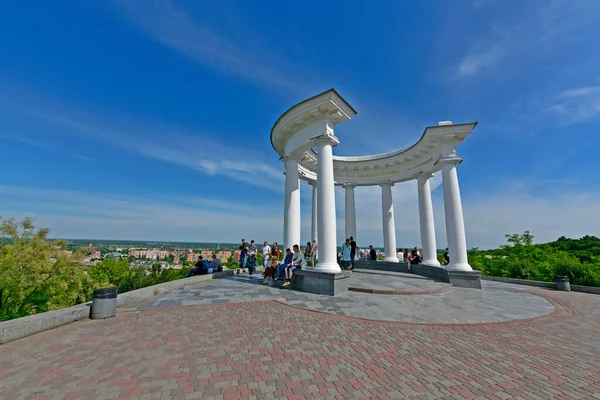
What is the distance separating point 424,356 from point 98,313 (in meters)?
9.91

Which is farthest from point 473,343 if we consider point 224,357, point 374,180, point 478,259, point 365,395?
point 478,259

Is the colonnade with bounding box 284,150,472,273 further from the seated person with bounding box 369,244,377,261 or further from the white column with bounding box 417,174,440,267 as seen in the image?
the seated person with bounding box 369,244,377,261

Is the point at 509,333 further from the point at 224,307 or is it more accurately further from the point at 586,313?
the point at 224,307

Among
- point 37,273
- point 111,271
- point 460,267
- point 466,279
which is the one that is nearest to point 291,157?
point 460,267

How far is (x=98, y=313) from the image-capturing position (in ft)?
26.0

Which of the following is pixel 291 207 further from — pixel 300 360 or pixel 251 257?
pixel 300 360

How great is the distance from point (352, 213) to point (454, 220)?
9.01 meters

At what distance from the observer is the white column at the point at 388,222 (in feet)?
70.4

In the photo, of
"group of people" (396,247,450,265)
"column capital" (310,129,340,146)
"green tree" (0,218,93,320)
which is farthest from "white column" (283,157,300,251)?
"green tree" (0,218,93,320)

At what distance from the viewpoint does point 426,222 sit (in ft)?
60.5

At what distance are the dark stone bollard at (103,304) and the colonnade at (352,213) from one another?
8069 millimetres

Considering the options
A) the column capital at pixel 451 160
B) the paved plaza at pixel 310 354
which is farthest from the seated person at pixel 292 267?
the column capital at pixel 451 160

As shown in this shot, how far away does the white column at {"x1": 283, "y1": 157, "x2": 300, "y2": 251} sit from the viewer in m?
14.8

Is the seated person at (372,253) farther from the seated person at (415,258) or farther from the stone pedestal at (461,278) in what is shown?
the stone pedestal at (461,278)
